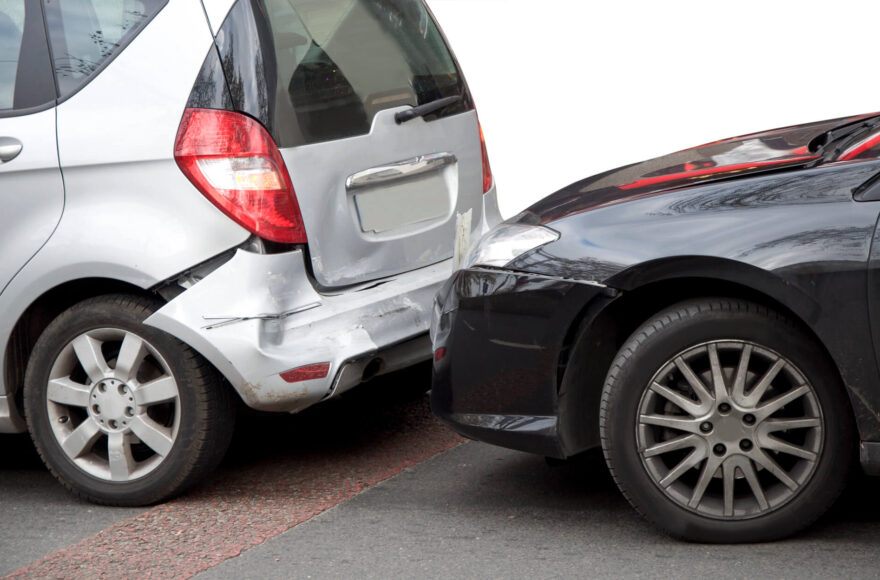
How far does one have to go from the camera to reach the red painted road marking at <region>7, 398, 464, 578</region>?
362 cm

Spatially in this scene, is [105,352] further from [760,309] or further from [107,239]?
[760,309]

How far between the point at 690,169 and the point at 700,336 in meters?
0.59

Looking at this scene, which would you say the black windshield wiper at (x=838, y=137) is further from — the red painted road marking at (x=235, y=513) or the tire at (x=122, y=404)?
the tire at (x=122, y=404)

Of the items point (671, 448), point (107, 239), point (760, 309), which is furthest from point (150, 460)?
point (760, 309)

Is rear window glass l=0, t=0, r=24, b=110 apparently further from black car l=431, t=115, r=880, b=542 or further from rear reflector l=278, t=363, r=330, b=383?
black car l=431, t=115, r=880, b=542

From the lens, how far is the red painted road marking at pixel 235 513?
362cm

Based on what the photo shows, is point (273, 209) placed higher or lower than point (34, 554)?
higher

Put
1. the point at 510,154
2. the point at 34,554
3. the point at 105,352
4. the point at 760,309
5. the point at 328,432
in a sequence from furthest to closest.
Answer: the point at 510,154 < the point at 328,432 < the point at 105,352 < the point at 34,554 < the point at 760,309

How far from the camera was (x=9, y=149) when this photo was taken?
13.0 feet

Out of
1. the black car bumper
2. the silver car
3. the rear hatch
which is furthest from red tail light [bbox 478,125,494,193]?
the black car bumper

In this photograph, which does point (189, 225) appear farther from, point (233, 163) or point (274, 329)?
point (274, 329)

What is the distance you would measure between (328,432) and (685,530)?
1.84m

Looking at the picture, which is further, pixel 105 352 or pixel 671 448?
pixel 105 352

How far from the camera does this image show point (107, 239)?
385 centimetres
